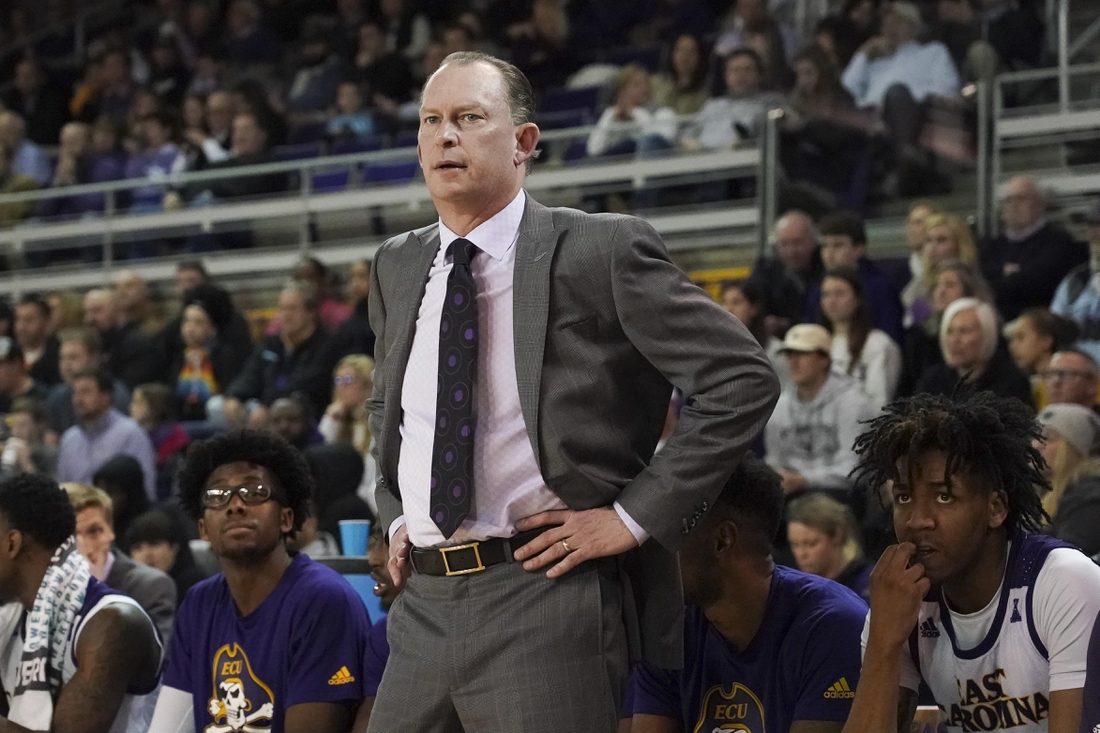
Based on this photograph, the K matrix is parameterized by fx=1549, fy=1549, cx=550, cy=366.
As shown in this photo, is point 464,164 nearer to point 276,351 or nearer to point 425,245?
point 425,245

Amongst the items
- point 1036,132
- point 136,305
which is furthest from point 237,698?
point 136,305

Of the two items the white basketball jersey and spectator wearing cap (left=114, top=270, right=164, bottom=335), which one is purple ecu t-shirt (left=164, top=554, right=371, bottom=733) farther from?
spectator wearing cap (left=114, top=270, right=164, bottom=335)

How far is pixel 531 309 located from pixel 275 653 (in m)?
1.68

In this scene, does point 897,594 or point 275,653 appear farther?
point 275,653

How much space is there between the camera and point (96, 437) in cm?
859

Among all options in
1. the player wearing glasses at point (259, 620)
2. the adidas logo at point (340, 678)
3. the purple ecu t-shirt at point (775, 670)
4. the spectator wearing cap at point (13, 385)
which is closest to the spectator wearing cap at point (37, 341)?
the spectator wearing cap at point (13, 385)

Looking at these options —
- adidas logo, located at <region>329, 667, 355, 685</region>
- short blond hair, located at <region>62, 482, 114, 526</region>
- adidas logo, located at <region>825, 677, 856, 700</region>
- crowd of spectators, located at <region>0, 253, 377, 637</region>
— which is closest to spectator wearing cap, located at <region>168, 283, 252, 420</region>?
crowd of spectators, located at <region>0, 253, 377, 637</region>

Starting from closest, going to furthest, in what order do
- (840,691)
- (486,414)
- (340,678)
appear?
(486,414)
(840,691)
(340,678)

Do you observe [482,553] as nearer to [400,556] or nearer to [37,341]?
[400,556]

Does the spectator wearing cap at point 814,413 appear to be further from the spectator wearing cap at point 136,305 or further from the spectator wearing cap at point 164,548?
the spectator wearing cap at point 136,305

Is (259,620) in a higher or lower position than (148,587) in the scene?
higher

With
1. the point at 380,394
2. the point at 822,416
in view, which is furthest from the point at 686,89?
the point at 380,394

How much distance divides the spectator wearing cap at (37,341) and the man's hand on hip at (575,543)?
833 centimetres

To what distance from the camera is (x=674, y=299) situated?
2.77 metres
